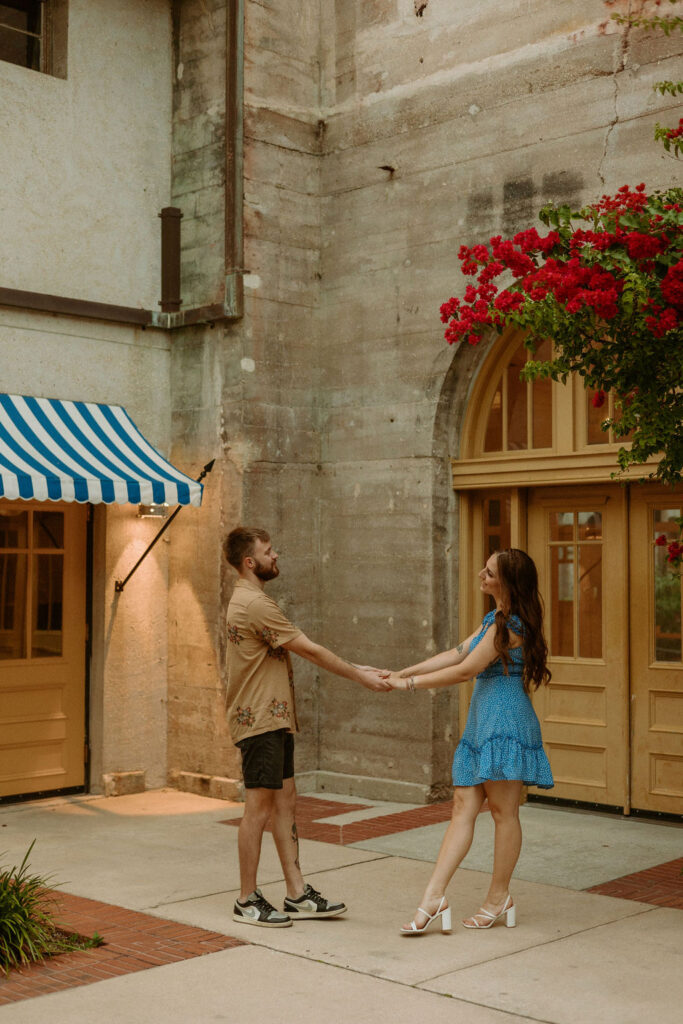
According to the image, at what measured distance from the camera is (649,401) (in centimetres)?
594

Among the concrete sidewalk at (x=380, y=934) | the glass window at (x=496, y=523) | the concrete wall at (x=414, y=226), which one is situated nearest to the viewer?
the concrete sidewalk at (x=380, y=934)

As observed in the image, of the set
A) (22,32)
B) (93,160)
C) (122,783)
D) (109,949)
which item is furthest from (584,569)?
(22,32)

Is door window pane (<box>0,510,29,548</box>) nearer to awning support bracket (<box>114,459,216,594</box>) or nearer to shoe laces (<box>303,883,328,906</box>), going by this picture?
awning support bracket (<box>114,459,216,594</box>)

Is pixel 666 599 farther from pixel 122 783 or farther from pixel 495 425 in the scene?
pixel 122 783

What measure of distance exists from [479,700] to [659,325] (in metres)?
1.98

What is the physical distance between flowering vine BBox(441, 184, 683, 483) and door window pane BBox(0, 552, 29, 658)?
448 cm

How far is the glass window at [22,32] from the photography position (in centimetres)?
935

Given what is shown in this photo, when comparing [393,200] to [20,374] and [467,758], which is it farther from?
[467,758]

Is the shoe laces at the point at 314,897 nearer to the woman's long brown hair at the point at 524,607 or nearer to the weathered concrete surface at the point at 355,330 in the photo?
the woman's long brown hair at the point at 524,607

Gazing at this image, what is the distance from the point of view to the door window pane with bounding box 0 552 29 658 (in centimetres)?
905

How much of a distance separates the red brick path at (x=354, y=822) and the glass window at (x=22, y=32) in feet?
20.1


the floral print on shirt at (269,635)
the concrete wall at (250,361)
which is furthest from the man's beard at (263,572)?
the concrete wall at (250,361)

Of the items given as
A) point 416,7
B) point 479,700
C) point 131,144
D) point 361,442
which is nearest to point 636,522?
point 361,442

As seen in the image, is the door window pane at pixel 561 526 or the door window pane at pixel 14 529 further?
the door window pane at pixel 14 529
